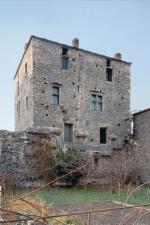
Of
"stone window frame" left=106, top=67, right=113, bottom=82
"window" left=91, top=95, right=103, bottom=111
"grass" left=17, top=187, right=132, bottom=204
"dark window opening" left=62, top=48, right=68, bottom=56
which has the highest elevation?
"dark window opening" left=62, top=48, right=68, bottom=56

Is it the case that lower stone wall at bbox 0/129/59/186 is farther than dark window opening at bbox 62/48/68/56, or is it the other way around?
dark window opening at bbox 62/48/68/56

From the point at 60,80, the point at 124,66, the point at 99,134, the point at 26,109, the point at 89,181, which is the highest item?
the point at 124,66

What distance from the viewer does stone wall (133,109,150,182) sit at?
2394cm

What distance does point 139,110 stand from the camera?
25.2 metres

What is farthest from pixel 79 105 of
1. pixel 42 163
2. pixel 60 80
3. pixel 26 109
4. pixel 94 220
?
pixel 94 220

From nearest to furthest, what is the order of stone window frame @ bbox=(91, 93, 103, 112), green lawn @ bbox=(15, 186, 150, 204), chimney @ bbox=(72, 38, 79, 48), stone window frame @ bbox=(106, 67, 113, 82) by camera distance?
green lawn @ bbox=(15, 186, 150, 204) → chimney @ bbox=(72, 38, 79, 48) → stone window frame @ bbox=(91, 93, 103, 112) → stone window frame @ bbox=(106, 67, 113, 82)

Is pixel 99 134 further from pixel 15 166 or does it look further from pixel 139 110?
pixel 15 166

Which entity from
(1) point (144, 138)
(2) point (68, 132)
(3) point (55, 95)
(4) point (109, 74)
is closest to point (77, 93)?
(3) point (55, 95)

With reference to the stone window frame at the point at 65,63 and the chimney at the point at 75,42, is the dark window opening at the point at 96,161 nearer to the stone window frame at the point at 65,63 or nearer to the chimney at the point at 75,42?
the stone window frame at the point at 65,63

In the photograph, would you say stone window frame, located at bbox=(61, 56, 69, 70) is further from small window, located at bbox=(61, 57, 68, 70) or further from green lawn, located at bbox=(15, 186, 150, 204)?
green lawn, located at bbox=(15, 186, 150, 204)

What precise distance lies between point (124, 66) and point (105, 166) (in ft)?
29.4

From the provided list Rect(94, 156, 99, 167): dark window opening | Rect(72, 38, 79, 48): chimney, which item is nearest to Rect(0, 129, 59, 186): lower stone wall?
Rect(94, 156, 99, 167): dark window opening

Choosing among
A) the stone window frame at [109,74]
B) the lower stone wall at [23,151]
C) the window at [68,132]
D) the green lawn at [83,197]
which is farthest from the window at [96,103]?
the green lawn at [83,197]

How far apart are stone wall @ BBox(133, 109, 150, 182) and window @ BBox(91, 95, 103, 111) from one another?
9.67 ft
